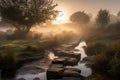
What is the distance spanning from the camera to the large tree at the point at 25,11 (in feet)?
145

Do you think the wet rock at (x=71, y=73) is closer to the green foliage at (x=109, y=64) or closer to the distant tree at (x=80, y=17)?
the green foliage at (x=109, y=64)

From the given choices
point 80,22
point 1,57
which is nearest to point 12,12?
point 1,57

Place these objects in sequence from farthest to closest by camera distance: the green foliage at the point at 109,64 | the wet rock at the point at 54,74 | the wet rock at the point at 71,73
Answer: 1. the wet rock at the point at 54,74
2. the wet rock at the point at 71,73
3. the green foliage at the point at 109,64

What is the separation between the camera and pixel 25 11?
45.3m

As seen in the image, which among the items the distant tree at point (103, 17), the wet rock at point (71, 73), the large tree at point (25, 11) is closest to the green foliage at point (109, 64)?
the wet rock at point (71, 73)

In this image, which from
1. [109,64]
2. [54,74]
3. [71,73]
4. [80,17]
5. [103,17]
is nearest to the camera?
[109,64]

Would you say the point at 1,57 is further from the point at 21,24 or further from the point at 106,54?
the point at 21,24

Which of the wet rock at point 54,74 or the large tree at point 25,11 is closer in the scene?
the wet rock at point 54,74

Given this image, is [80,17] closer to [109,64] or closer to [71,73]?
[71,73]

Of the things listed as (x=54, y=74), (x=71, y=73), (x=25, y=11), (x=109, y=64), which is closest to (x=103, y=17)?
(x=25, y=11)

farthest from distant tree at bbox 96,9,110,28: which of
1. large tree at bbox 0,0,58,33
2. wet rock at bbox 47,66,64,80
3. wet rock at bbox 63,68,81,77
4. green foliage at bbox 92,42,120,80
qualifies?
wet rock at bbox 47,66,64,80

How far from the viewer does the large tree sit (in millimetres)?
44344

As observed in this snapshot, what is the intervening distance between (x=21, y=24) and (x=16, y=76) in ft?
96.6

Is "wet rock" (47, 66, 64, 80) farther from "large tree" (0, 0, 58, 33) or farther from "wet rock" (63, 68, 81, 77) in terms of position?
"large tree" (0, 0, 58, 33)
